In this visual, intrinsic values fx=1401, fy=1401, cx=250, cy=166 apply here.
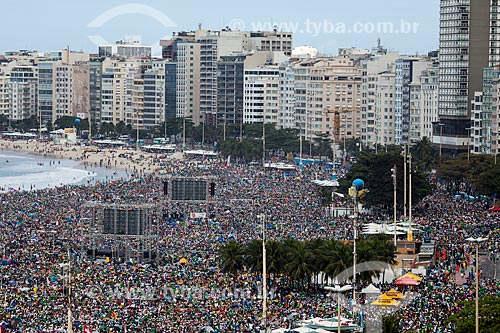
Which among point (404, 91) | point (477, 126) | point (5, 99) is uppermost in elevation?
point (404, 91)

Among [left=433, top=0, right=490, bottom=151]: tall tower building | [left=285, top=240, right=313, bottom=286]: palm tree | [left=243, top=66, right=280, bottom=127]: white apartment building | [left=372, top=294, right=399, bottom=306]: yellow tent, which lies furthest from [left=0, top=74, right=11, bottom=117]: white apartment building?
[left=372, top=294, right=399, bottom=306]: yellow tent

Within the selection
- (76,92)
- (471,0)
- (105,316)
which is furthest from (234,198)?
(76,92)

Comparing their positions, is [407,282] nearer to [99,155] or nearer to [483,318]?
[483,318]

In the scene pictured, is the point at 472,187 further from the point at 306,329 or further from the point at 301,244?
the point at 306,329

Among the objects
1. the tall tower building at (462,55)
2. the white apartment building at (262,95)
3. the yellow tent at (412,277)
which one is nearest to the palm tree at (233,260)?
the yellow tent at (412,277)

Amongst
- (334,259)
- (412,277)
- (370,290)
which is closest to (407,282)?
(412,277)

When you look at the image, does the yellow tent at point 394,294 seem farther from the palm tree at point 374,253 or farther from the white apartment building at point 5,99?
the white apartment building at point 5,99

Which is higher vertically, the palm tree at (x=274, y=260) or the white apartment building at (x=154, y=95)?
the white apartment building at (x=154, y=95)
